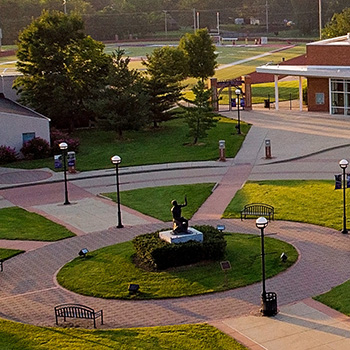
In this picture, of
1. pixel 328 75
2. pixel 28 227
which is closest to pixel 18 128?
pixel 28 227

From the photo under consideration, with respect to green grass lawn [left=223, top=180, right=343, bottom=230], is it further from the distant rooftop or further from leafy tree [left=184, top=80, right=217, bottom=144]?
the distant rooftop

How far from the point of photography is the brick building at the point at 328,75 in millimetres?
61781

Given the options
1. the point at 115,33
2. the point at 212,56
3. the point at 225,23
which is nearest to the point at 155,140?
the point at 212,56

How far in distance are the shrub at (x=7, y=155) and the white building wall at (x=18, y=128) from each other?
812 mm

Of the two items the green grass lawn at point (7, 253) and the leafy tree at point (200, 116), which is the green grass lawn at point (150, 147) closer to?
the leafy tree at point (200, 116)

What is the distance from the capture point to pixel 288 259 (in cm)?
2862

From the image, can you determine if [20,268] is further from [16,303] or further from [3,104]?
[3,104]

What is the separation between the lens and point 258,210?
3569cm

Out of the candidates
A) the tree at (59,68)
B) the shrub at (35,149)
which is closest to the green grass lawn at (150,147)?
the shrub at (35,149)

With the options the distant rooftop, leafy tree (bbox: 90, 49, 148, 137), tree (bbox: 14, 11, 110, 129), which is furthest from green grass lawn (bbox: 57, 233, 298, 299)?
tree (bbox: 14, 11, 110, 129)

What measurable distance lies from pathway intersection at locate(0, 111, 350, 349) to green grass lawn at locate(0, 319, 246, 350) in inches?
30.0

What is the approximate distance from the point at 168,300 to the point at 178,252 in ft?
9.24

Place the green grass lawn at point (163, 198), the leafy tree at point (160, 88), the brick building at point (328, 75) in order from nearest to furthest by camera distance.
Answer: the green grass lawn at point (163, 198)
the leafy tree at point (160, 88)
the brick building at point (328, 75)

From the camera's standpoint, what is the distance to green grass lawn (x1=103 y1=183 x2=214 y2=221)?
122 ft
